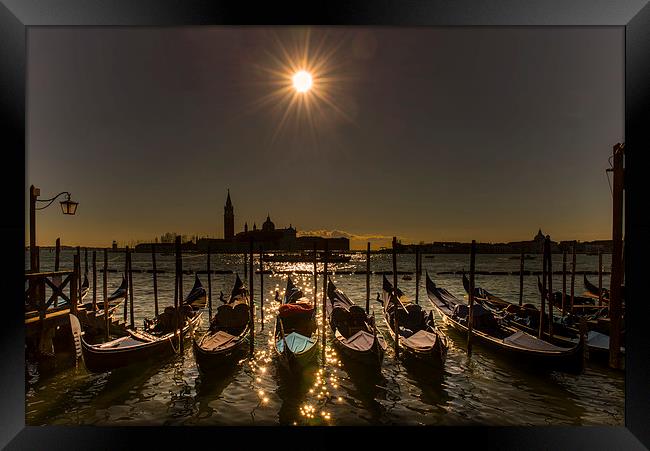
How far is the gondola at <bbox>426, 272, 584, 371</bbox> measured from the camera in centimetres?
539

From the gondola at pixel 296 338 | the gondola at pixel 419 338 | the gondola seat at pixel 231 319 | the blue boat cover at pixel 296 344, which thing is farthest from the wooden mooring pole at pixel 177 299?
the gondola at pixel 419 338

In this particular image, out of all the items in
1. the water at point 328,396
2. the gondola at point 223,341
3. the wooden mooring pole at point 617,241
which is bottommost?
the water at point 328,396

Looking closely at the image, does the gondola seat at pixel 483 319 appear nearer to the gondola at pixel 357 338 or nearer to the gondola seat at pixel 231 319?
the gondola at pixel 357 338

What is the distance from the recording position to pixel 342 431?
2652 millimetres

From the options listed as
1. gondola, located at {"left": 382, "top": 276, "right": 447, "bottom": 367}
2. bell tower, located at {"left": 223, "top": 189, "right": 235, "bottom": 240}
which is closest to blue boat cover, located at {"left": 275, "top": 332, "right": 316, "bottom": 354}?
gondola, located at {"left": 382, "top": 276, "right": 447, "bottom": 367}

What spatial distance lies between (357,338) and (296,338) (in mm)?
1043

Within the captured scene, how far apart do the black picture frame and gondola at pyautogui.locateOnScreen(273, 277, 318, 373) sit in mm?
3024

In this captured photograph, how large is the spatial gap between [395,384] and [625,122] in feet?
14.2

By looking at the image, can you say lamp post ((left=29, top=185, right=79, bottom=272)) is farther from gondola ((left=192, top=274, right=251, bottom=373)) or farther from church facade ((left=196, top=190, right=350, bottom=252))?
church facade ((left=196, top=190, right=350, bottom=252))
